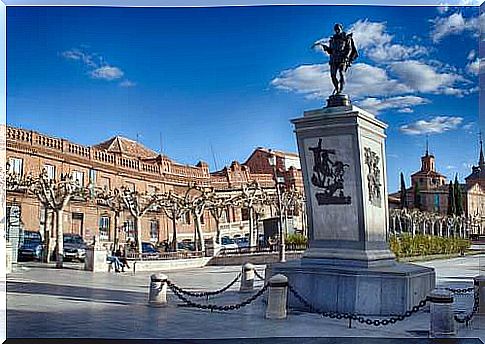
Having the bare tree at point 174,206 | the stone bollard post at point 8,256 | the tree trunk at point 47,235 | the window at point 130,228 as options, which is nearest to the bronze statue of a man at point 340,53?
the bare tree at point 174,206

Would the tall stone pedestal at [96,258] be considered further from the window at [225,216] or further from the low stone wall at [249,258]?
the window at [225,216]

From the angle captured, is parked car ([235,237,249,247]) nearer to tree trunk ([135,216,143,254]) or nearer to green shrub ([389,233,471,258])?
tree trunk ([135,216,143,254])

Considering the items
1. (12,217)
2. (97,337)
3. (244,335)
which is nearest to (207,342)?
(244,335)

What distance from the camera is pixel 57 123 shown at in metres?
11.0

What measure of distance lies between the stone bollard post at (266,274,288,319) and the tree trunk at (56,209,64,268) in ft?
14.7

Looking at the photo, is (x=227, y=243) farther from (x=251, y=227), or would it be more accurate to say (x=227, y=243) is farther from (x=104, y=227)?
(x=104, y=227)

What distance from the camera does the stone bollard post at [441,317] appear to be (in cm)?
758

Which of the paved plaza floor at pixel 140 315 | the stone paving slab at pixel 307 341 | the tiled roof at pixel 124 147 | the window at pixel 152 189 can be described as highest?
the tiled roof at pixel 124 147

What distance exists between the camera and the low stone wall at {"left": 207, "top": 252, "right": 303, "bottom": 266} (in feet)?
40.2

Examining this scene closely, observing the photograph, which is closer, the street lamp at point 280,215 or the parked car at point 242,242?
the street lamp at point 280,215

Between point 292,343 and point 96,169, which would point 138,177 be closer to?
point 96,169

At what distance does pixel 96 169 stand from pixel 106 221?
102 cm

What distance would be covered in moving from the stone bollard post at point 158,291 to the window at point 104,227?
2.34 metres

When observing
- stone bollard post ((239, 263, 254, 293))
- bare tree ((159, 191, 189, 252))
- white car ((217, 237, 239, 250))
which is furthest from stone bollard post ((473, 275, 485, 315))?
bare tree ((159, 191, 189, 252))
